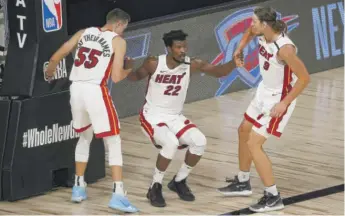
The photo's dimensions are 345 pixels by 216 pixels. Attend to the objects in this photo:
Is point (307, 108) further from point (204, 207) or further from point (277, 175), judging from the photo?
point (204, 207)

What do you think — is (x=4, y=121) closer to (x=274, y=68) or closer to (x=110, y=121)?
(x=110, y=121)

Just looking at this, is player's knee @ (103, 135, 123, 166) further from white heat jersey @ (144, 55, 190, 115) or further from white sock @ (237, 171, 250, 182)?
white sock @ (237, 171, 250, 182)

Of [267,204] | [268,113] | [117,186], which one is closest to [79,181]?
[117,186]

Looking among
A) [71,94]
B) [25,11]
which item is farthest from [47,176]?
[25,11]

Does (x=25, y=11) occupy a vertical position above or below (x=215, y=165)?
above

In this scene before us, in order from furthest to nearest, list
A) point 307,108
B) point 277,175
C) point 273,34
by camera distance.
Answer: point 307,108
point 277,175
point 273,34

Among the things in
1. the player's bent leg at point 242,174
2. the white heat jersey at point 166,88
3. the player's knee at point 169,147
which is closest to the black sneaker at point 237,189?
the player's bent leg at point 242,174

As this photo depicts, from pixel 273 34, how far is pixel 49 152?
231cm

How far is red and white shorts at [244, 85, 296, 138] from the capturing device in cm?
1003

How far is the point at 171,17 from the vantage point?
1392 centimetres

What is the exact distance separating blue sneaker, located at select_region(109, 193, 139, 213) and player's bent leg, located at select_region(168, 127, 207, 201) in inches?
24.6

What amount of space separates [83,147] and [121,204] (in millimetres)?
696

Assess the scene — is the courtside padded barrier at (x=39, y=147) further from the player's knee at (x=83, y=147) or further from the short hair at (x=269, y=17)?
the short hair at (x=269, y=17)

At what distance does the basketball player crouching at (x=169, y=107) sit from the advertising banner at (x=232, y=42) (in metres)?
2.98
